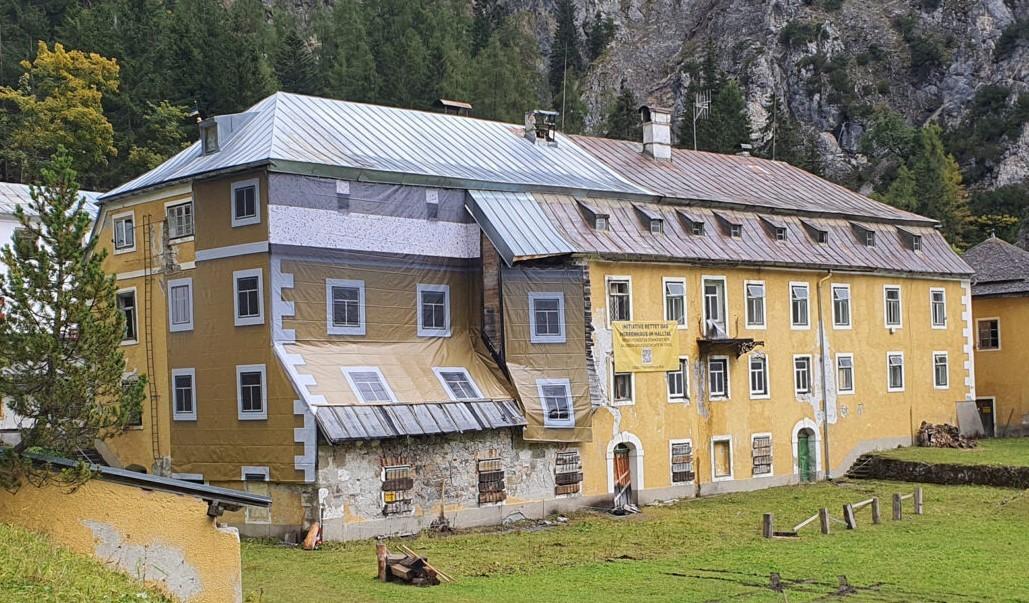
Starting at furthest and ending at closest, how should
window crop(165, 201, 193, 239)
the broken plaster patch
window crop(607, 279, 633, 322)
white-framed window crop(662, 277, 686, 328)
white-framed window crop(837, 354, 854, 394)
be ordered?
white-framed window crop(837, 354, 854, 394), white-framed window crop(662, 277, 686, 328), window crop(607, 279, 633, 322), window crop(165, 201, 193, 239), the broken plaster patch

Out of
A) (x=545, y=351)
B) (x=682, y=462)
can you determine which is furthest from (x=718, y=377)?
(x=545, y=351)

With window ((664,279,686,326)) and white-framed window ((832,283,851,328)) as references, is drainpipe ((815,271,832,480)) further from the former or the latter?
window ((664,279,686,326))

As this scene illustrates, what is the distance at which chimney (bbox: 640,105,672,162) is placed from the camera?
5094 centimetres

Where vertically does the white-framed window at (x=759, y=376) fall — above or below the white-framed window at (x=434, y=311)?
below

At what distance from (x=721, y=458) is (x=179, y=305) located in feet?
63.7

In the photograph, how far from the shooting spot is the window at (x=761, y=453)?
45406 millimetres

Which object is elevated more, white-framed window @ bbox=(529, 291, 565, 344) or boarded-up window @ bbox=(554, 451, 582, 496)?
white-framed window @ bbox=(529, 291, 565, 344)

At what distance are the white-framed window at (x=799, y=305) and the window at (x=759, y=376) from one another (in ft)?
7.61

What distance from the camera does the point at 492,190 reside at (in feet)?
134

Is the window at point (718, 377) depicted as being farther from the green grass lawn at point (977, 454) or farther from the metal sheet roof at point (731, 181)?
the green grass lawn at point (977, 454)

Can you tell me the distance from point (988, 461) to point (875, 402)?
5909 mm

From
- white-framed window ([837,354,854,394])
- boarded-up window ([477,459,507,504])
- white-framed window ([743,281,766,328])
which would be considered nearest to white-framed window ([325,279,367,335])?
boarded-up window ([477,459,507,504])

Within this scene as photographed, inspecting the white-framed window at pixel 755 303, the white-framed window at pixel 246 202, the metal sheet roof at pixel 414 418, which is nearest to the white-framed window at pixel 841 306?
the white-framed window at pixel 755 303

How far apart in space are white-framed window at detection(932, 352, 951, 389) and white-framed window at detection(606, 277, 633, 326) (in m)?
18.2
